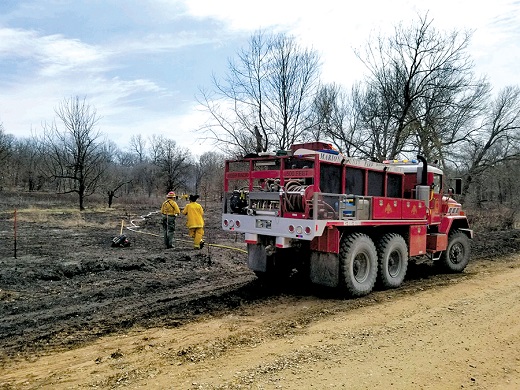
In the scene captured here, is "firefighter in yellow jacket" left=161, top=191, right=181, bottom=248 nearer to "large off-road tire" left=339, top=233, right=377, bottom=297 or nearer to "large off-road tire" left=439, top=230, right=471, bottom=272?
"large off-road tire" left=339, top=233, right=377, bottom=297

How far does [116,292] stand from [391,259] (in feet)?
18.2

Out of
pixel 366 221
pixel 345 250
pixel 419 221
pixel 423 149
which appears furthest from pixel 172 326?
pixel 423 149

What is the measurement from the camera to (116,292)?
753cm

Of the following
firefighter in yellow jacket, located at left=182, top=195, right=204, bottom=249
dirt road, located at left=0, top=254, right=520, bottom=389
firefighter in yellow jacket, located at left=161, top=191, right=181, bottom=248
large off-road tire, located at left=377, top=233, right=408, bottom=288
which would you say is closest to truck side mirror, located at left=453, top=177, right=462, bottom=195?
large off-road tire, located at left=377, top=233, right=408, bottom=288

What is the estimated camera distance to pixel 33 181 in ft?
176

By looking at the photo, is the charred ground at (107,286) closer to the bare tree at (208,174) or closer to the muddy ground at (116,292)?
the muddy ground at (116,292)

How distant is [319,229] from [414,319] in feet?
6.42

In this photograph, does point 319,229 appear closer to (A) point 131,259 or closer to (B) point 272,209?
(B) point 272,209

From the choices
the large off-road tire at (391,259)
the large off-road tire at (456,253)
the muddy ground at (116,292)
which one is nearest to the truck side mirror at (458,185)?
the large off-road tire at (456,253)

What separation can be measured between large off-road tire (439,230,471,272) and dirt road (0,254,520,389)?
10.5 feet

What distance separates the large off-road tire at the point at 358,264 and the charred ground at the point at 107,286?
34.5 inches

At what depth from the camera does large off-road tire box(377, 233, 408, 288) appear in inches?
329

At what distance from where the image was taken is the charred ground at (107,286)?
571 centimetres

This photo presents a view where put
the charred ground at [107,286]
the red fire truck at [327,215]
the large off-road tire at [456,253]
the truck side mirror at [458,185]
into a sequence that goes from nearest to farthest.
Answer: the charred ground at [107,286]
the red fire truck at [327,215]
the truck side mirror at [458,185]
the large off-road tire at [456,253]
